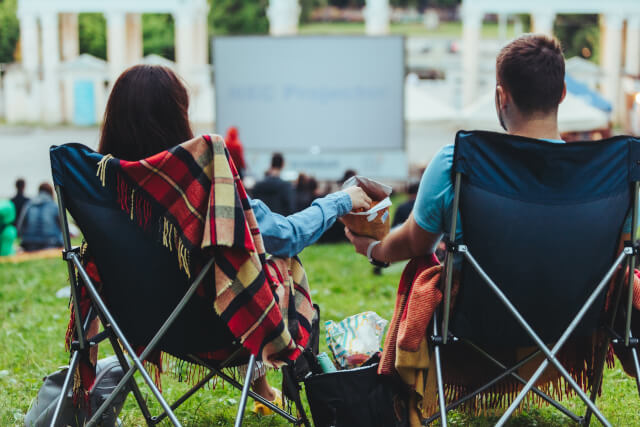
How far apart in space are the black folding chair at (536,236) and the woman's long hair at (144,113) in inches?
33.7

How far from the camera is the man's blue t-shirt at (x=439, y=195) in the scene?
253 cm

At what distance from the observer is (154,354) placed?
2.80 meters

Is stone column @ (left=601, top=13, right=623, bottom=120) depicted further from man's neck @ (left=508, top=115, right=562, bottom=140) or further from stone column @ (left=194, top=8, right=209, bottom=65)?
man's neck @ (left=508, top=115, right=562, bottom=140)

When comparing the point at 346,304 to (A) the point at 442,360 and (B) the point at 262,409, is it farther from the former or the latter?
(A) the point at 442,360

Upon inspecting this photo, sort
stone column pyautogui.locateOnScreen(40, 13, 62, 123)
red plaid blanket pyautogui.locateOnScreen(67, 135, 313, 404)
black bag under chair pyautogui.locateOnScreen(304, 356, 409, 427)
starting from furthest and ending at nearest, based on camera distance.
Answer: stone column pyautogui.locateOnScreen(40, 13, 62, 123)
black bag under chair pyautogui.locateOnScreen(304, 356, 409, 427)
red plaid blanket pyautogui.locateOnScreen(67, 135, 313, 404)

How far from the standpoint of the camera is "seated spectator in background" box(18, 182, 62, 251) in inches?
432

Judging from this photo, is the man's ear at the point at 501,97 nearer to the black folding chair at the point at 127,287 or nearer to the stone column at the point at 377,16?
the black folding chair at the point at 127,287

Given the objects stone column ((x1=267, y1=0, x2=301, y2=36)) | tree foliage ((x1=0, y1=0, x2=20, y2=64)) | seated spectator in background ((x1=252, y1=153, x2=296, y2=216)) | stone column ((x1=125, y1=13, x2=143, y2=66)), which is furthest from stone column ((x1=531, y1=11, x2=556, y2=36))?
tree foliage ((x1=0, y1=0, x2=20, y2=64))

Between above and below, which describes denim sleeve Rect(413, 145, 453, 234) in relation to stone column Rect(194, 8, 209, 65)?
below

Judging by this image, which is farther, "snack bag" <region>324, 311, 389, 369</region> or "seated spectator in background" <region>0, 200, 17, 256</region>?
"seated spectator in background" <region>0, 200, 17, 256</region>

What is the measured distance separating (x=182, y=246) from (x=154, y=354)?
610 millimetres

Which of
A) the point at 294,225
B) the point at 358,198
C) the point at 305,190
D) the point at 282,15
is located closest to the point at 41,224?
the point at 305,190

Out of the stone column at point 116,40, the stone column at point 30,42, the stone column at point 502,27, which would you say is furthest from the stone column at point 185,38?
the stone column at point 502,27

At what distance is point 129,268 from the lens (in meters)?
2.47
